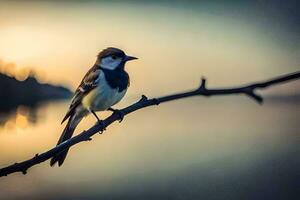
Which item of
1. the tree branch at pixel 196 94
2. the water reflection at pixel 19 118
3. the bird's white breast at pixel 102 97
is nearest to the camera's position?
the tree branch at pixel 196 94

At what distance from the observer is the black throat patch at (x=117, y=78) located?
0.76m

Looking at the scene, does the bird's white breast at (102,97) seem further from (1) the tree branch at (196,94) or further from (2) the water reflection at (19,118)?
(2) the water reflection at (19,118)

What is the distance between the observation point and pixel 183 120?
69.9 inches

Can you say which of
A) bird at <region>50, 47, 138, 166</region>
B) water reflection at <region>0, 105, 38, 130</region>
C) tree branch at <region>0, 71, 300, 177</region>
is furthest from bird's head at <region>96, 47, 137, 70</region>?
water reflection at <region>0, 105, 38, 130</region>

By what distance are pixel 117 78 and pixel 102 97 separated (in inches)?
1.5

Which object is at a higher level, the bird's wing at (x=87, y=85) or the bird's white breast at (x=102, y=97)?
the bird's wing at (x=87, y=85)

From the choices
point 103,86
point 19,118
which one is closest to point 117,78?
point 103,86

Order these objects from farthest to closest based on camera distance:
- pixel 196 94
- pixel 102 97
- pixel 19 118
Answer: pixel 19 118 → pixel 102 97 → pixel 196 94

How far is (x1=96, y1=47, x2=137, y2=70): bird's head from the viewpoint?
0.79 m

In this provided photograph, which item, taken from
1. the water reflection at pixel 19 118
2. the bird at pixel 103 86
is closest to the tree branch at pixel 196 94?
the bird at pixel 103 86

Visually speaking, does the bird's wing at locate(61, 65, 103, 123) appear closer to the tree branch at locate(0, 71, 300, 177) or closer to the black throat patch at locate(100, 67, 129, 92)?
the black throat patch at locate(100, 67, 129, 92)

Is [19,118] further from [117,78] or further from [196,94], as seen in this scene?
[196,94]

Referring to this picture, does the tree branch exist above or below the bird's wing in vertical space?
below

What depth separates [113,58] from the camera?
80 centimetres
